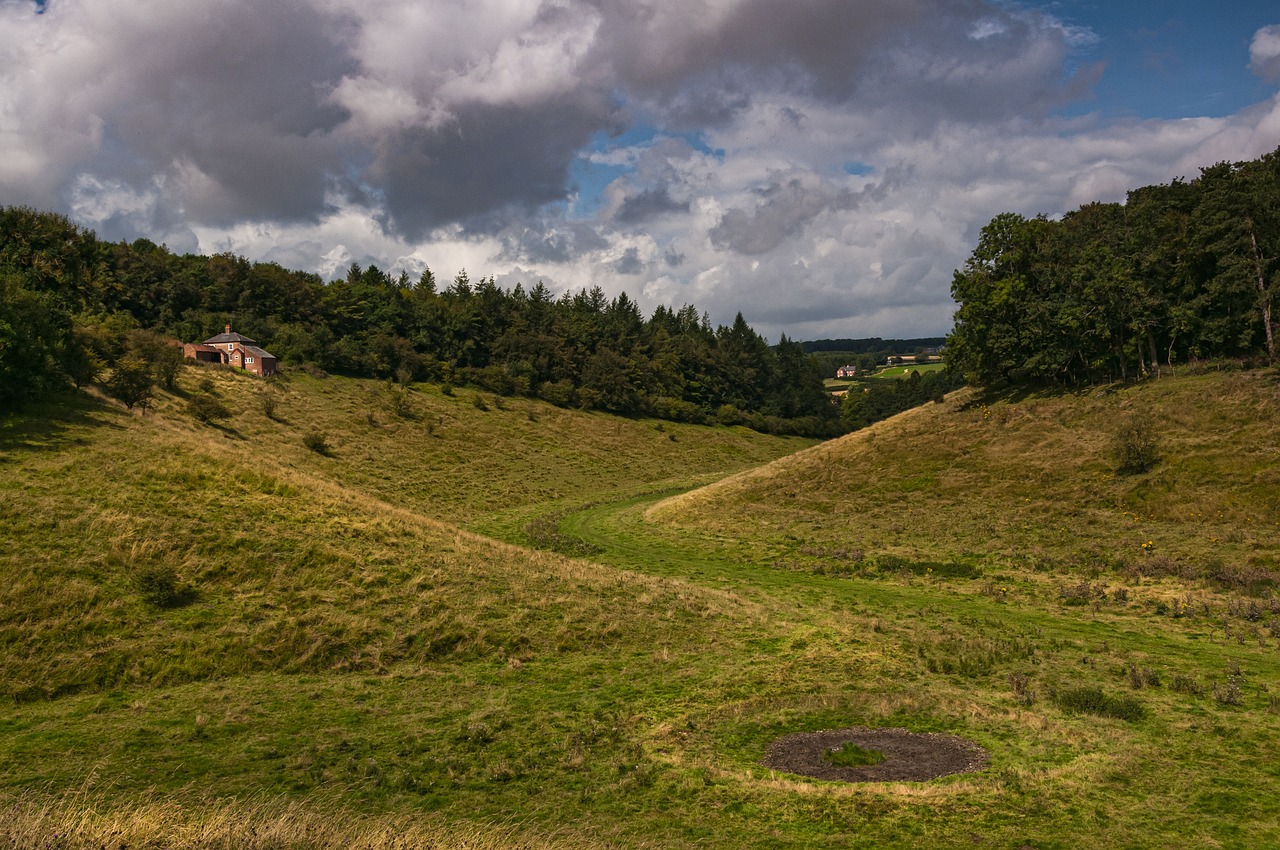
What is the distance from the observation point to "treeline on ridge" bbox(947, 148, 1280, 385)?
166 feet

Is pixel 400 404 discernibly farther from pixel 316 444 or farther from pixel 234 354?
pixel 234 354

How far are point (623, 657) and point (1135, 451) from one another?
1422 inches

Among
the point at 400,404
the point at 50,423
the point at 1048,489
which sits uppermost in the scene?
the point at 400,404

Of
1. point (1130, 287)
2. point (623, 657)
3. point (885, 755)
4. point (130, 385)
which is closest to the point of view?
point (885, 755)

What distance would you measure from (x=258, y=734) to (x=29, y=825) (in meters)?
7.21

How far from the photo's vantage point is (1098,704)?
16391 millimetres

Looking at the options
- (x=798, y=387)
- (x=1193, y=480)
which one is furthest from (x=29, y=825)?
(x=798, y=387)

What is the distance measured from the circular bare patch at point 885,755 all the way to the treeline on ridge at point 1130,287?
49.1 metres

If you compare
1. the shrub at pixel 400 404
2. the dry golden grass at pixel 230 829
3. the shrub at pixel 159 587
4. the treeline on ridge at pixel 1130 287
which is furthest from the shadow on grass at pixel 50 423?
the treeline on ridge at pixel 1130 287

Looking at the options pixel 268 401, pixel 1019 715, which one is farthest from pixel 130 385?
pixel 1019 715

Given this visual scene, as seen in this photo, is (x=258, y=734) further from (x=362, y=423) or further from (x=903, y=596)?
(x=362, y=423)

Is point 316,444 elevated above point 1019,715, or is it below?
above

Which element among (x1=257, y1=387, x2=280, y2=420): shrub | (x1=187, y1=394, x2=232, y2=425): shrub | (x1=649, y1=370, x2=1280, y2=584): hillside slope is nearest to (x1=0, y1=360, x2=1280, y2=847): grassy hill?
(x1=649, y1=370, x2=1280, y2=584): hillside slope

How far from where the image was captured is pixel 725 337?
157m
